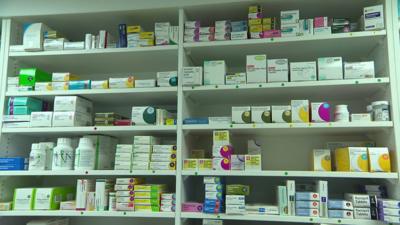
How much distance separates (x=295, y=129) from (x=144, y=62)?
1350mm

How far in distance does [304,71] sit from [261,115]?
423 millimetres

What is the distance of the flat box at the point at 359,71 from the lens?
231cm

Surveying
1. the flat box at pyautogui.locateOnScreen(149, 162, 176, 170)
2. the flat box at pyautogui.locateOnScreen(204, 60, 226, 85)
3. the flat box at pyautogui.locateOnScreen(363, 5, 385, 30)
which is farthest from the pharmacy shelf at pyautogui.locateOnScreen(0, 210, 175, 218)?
the flat box at pyautogui.locateOnScreen(363, 5, 385, 30)

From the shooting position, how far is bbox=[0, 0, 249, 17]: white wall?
262cm

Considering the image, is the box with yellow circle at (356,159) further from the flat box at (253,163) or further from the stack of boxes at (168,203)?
the stack of boxes at (168,203)

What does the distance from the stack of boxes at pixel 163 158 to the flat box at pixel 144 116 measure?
21cm

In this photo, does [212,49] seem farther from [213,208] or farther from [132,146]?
[213,208]

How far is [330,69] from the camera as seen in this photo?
2.35 m

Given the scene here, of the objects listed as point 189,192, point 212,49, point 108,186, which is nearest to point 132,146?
point 108,186

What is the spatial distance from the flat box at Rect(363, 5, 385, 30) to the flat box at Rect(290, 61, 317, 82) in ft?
1.44

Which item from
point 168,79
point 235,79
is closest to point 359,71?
point 235,79

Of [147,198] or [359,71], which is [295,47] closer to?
[359,71]

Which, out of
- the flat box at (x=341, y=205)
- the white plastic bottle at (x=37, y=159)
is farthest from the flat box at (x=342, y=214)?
the white plastic bottle at (x=37, y=159)

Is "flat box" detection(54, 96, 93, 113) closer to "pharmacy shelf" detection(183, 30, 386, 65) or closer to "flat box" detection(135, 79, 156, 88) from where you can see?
"flat box" detection(135, 79, 156, 88)
